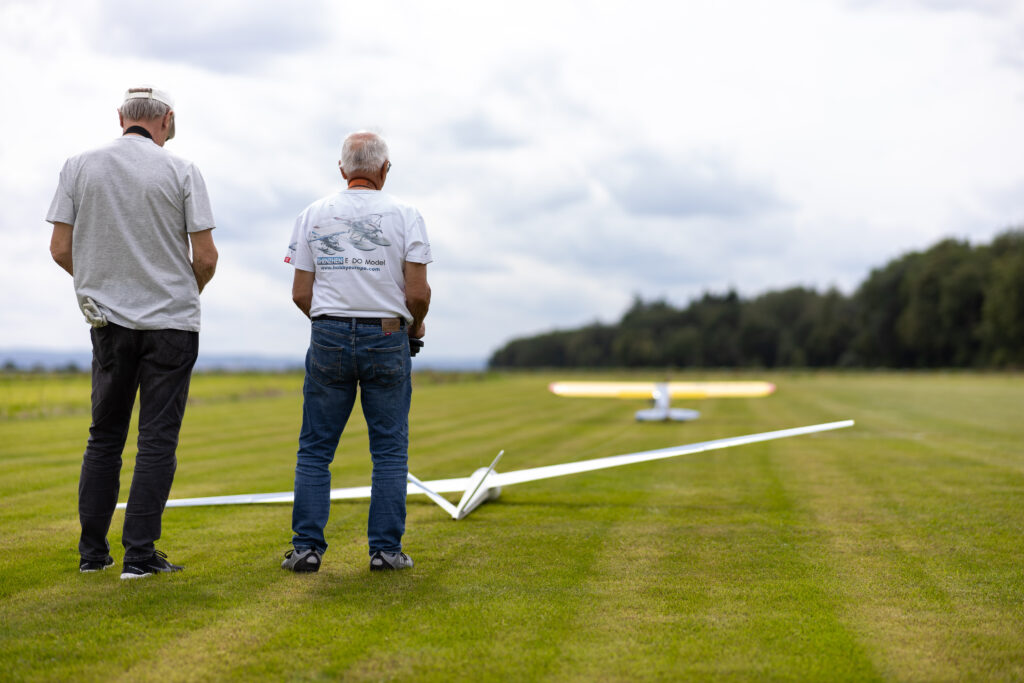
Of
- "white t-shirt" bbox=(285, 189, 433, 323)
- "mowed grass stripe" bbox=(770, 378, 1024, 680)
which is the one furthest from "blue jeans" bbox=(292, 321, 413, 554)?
"mowed grass stripe" bbox=(770, 378, 1024, 680)

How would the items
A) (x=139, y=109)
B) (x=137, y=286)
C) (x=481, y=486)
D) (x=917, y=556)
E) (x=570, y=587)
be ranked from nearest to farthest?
1. (x=570, y=587)
2. (x=137, y=286)
3. (x=139, y=109)
4. (x=917, y=556)
5. (x=481, y=486)

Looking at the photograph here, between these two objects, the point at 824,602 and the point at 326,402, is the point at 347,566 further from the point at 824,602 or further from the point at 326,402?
the point at 824,602

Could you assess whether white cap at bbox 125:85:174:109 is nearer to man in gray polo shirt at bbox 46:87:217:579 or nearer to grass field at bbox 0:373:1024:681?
man in gray polo shirt at bbox 46:87:217:579

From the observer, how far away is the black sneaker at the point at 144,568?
13.2ft

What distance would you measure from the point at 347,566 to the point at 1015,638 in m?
3.03

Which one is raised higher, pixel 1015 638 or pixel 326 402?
pixel 326 402

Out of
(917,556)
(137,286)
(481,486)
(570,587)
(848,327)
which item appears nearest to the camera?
(570,587)

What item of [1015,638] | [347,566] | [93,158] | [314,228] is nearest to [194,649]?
[347,566]

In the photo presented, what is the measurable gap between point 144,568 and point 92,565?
1.20ft

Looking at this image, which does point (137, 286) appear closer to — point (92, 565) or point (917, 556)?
point (92, 565)

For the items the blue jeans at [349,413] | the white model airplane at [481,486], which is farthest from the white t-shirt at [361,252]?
the white model airplane at [481,486]

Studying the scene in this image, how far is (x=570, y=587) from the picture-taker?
391cm

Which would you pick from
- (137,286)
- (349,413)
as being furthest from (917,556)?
(137,286)

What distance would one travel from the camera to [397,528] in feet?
14.0
